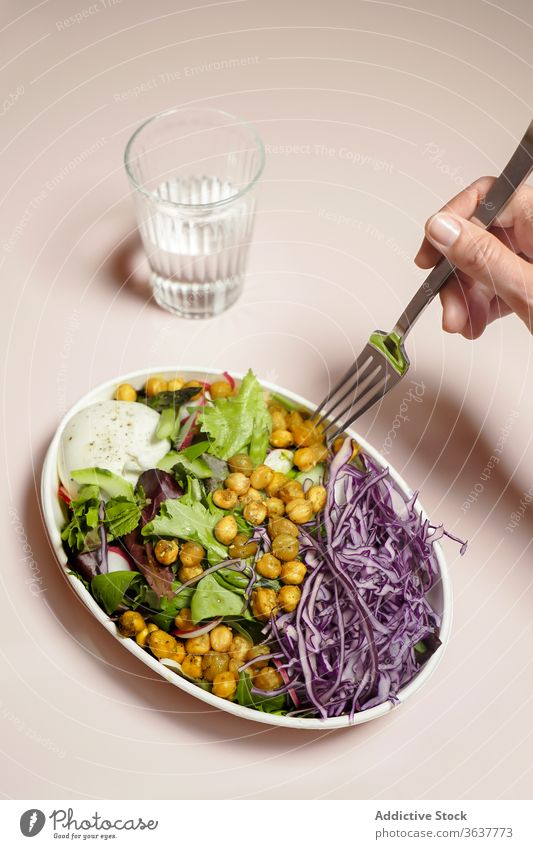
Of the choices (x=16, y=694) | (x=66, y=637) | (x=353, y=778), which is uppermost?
(x=353, y=778)

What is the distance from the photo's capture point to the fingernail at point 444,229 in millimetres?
1387

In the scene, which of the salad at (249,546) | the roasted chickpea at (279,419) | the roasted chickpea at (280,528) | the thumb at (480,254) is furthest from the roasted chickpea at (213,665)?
the thumb at (480,254)

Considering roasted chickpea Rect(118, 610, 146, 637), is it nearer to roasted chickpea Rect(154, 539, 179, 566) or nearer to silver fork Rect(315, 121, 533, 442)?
roasted chickpea Rect(154, 539, 179, 566)

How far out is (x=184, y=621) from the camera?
1370mm

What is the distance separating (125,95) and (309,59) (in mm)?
533

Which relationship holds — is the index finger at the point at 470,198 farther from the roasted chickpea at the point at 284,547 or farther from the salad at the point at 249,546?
the roasted chickpea at the point at 284,547

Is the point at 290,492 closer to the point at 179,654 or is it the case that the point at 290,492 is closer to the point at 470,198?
the point at 179,654

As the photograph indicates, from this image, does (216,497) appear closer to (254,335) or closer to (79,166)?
(254,335)

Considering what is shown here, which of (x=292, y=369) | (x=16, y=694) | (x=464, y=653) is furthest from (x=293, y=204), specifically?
(x=16, y=694)

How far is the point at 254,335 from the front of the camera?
189cm

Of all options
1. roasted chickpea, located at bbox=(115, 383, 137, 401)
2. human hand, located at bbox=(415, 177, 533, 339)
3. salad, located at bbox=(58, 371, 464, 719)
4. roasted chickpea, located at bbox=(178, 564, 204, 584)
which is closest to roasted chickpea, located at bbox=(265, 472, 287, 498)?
salad, located at bbox=(58, 371, 464, 719)

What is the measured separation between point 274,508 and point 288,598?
6.5 inches

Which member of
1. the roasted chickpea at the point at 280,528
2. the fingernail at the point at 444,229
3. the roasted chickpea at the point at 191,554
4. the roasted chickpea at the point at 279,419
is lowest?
the roasted chickpea at the point at 191,554

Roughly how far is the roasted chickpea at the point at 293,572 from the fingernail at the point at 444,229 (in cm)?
59
